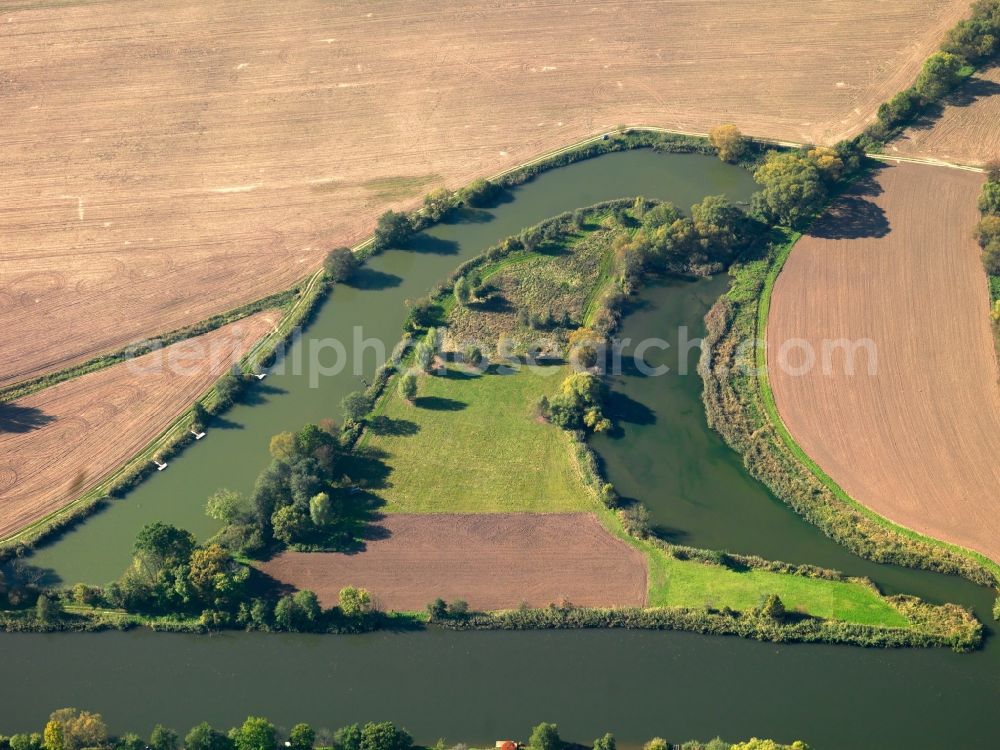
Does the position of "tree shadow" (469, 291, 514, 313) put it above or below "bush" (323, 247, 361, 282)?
below

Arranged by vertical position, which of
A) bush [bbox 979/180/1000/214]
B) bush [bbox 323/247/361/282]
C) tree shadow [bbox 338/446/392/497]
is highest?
bush [bbox 979/180/1000/214]

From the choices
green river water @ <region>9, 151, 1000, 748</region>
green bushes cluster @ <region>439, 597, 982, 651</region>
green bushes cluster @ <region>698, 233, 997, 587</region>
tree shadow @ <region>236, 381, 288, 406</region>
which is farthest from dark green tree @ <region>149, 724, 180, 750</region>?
green bushes cluster @ <region>698, 233, 997, 587</region>

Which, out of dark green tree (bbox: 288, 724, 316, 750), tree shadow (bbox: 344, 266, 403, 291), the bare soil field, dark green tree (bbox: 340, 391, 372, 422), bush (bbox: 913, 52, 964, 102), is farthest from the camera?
bush (bbox: 913, 52, 964, 102)

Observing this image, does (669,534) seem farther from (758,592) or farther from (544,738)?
(544,738)

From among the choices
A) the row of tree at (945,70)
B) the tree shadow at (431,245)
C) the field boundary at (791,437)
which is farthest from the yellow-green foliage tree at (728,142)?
the tree shadow at (431,245)

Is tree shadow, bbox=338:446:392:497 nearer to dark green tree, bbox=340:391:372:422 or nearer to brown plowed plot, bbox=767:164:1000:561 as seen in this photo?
dark green tree, bbox=340:391:372:422

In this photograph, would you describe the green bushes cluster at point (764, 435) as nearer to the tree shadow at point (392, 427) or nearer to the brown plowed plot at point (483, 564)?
the brown plowed plot at point (483, 564)

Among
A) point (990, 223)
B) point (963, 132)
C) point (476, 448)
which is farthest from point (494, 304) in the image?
point (963, 132)

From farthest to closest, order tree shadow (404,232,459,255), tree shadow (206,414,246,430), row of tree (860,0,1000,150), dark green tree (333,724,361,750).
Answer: row of tree (860,0,1000,150) → tree shadow (404,232,459,255) → tree shadow (206,414,246,430) → dark green tree (333,724,361,750)
